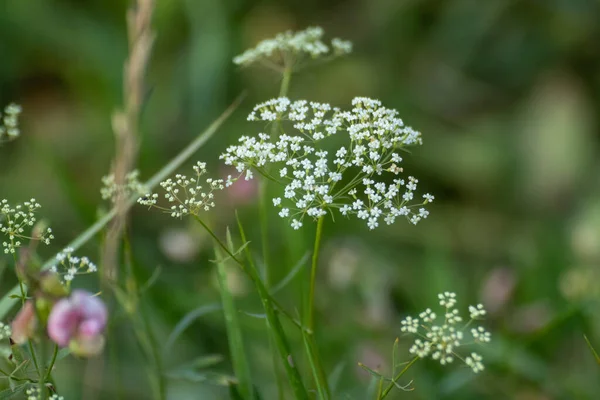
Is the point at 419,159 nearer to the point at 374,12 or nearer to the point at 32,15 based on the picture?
the point at 374,12

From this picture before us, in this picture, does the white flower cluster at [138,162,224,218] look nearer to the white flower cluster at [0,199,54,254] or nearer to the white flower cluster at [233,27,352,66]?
the white flower cluster at [0,199,54,254]

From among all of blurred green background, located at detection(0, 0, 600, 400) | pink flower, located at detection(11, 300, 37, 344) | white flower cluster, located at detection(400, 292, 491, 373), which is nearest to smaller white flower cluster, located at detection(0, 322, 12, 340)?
pink flower, located at detection(11, 300, 37, 344)

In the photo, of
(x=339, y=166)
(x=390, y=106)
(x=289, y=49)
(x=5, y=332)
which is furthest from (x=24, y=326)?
(x=390, y=106)

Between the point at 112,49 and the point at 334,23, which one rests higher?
the point at 334,23

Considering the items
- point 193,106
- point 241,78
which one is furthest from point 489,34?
point 193,106

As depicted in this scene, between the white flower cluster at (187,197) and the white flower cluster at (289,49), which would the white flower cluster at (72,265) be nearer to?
the white flower cluster at (187,197)

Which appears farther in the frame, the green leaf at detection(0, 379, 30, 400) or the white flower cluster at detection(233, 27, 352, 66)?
the white flower cluster at detection(233, 27, 352, 66)
